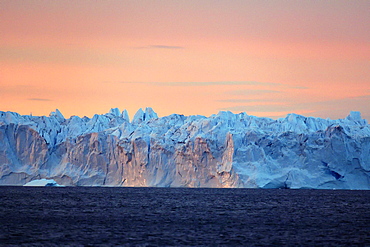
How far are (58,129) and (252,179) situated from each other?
22707 mm

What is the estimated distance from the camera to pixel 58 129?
192 feet

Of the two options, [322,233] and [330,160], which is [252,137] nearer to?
[330,160]

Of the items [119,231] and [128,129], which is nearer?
[119,231]

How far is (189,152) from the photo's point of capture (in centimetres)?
5100

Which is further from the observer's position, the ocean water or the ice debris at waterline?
the ice debris at waterline

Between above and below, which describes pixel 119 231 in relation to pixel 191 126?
below

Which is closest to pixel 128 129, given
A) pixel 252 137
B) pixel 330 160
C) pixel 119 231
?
pixel 252 137

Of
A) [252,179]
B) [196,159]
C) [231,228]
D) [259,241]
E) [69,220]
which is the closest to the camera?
[259,241]

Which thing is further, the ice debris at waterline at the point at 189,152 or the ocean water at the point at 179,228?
the ice debris at waterline at the point at 189,152

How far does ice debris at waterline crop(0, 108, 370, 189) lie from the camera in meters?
48.3

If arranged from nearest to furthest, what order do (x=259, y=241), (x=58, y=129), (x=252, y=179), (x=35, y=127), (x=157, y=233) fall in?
(x=259, y=241)
(x=157, y=233)
(x=252, y=179)
(x=35, y=127)
(x=58, y=129)

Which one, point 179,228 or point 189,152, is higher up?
point 189,152

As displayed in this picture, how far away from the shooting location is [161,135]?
2185 inches

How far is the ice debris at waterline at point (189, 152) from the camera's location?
48.3 metres
